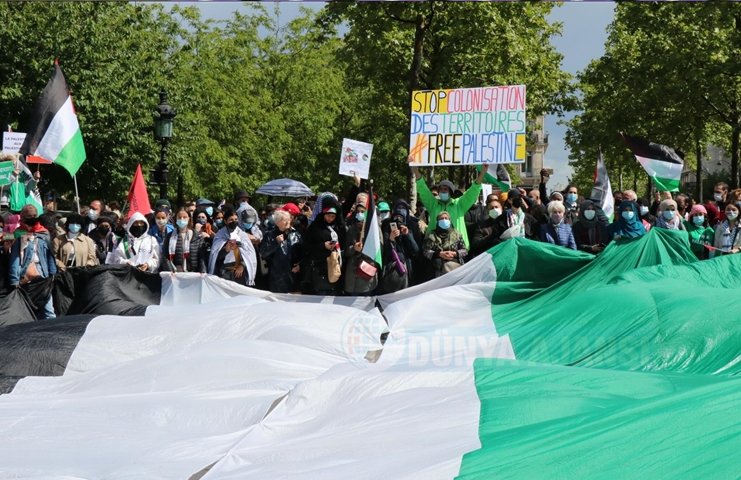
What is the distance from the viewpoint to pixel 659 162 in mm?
18188

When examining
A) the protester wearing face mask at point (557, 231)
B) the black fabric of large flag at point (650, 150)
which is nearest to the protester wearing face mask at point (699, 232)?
the protester wearing face mask at point (557, 231)

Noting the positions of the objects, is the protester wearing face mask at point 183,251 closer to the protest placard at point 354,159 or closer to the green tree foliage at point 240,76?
the protest placard at point 354,159

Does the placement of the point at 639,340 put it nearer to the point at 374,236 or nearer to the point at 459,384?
the point at 459,384

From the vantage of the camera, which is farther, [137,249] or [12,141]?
[12,141]

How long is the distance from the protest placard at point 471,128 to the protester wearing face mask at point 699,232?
8.29 feet

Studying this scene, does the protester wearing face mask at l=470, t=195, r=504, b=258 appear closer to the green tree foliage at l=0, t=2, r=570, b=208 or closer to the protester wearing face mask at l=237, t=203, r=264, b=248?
the protester wearing face mask at l=237, t=203, r=264, b=248

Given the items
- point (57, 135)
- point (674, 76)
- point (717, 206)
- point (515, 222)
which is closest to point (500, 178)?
point (717, 206)

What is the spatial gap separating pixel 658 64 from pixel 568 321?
22.2 meters

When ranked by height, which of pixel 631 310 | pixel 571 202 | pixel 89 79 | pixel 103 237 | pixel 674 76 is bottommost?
pixel 631 310

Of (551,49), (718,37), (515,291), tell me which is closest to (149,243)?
(515,291)

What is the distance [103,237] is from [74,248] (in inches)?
40.6

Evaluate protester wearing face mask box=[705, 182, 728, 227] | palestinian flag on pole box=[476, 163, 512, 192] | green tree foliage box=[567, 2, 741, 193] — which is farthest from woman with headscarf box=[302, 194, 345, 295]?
green tree foliage box=[567, 2, 741, 193]

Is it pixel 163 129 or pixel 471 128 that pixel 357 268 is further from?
pixel 163 129

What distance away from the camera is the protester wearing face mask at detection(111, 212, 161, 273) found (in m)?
13.3
